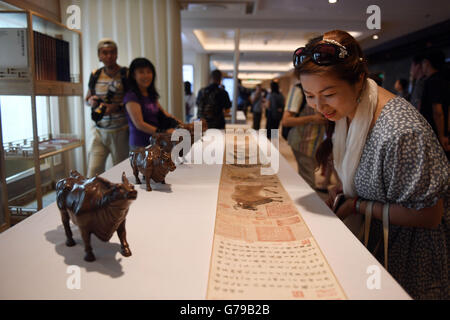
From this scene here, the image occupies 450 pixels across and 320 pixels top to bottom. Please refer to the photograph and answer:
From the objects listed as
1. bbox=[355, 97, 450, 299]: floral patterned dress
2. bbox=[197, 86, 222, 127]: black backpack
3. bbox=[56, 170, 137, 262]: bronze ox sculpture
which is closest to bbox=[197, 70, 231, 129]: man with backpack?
bbox=[197, 86, 222, 127]: black backpack

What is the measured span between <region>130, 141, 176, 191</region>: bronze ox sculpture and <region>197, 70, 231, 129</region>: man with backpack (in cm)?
255

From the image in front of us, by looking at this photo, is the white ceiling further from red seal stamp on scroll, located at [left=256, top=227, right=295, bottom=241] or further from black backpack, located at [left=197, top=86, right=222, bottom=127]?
red seal stamp on scroll, located at [left=256, top=227, right=295, bottom=241]

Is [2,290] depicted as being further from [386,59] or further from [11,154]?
[386,59]

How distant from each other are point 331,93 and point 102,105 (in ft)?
6.55

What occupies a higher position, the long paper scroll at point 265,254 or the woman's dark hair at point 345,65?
the woman's dark hair at point 345,65

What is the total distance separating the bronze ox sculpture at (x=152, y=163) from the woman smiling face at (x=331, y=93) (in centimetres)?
60

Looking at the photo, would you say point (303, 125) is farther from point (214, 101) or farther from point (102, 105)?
point (102, 105)

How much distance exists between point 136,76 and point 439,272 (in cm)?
203

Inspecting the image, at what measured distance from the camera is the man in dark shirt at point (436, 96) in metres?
2.85

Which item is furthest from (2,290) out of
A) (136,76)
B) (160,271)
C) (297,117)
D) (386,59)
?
(386,59)

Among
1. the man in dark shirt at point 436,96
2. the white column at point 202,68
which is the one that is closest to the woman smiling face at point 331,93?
the man in dark shirt at point 436,96

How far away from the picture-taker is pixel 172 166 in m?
1.31

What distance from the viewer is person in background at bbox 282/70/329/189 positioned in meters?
2.56

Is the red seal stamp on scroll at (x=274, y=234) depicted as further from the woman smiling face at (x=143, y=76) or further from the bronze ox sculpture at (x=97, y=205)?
the woman smiling face at (x=143, y=76)
